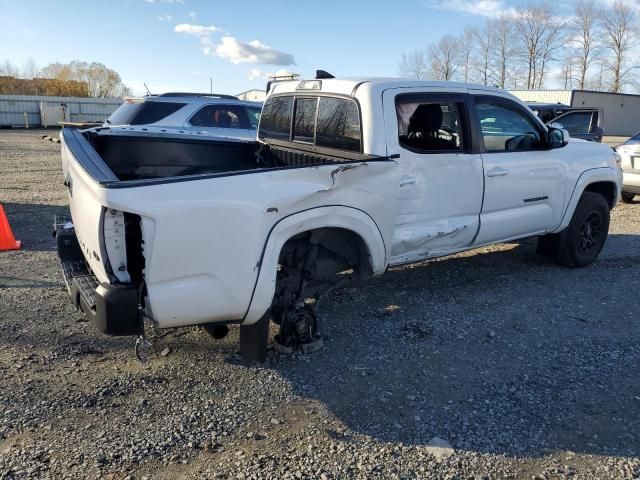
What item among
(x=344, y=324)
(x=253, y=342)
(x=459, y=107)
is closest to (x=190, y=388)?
(x=253, y=342)

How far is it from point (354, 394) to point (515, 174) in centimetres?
282

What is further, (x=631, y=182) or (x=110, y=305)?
(x=631, y=182)

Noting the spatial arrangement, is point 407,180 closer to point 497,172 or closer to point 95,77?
point 497,172

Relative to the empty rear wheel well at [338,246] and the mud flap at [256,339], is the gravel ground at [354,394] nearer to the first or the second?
the mud flap at [256,339]

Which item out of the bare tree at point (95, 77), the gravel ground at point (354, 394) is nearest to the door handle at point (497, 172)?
the gravel ground at point (354, 394)

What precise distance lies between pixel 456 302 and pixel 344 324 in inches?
47.5

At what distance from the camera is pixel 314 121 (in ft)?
16.2

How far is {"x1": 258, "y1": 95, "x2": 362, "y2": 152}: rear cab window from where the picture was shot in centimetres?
446

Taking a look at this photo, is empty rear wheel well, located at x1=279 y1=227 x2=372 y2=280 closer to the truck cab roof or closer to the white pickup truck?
the white pickup truck

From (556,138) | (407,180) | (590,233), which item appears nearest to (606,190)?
(590,233)

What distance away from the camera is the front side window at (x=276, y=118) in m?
5.33

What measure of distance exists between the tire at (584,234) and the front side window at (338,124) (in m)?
3.00

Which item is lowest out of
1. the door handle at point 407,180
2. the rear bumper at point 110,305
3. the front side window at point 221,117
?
the rear bumper at point 110,305

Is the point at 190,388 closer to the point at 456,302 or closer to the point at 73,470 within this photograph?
the point at 73,470
